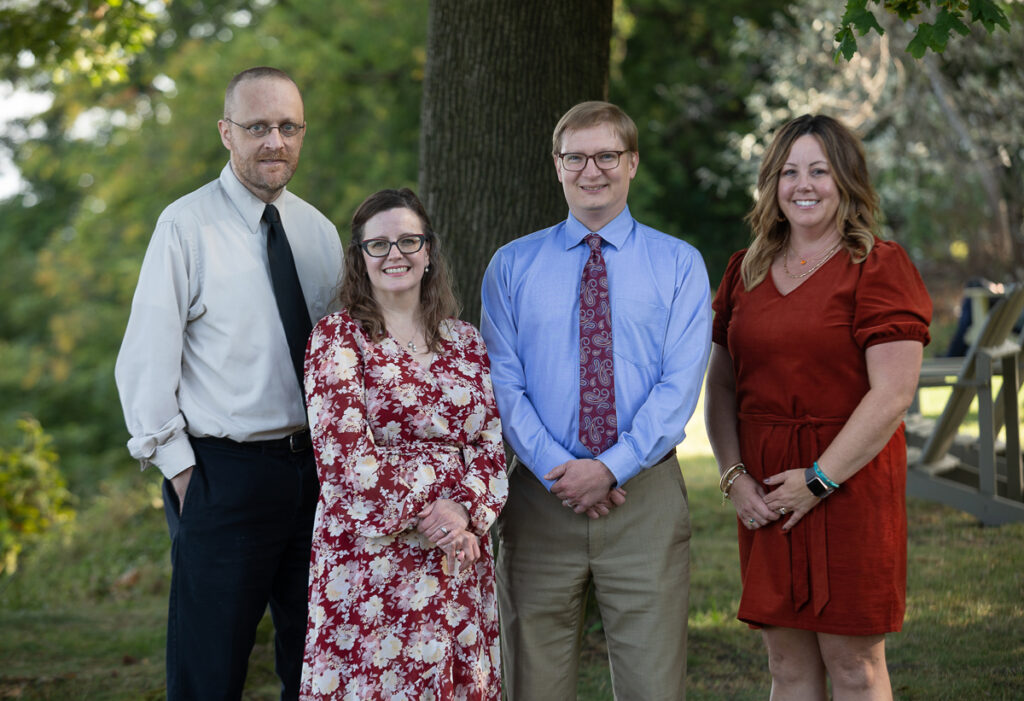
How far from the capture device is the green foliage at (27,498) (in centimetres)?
839

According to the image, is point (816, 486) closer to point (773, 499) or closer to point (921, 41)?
point (773, 499)

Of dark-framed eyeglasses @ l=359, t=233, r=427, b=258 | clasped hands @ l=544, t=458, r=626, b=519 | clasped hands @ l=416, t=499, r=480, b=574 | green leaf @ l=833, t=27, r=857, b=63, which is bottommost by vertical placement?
clasped hands @ l=416, t=499, r=480, b=574

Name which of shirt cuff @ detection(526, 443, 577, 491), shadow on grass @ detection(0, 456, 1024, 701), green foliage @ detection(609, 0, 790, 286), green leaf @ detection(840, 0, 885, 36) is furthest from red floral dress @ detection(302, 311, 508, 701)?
green foliage @ detection(609, 0, 790, 286)

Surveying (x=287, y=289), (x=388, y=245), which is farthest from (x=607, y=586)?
(x=287, y=289)

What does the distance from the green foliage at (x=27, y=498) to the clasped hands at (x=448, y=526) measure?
643cm

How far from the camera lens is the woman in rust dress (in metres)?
2.93

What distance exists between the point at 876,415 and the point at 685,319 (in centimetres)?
62

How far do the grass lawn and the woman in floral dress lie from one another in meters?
1.70

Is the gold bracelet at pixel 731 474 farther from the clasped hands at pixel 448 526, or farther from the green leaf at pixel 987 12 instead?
the green leaf at pixel 987 12

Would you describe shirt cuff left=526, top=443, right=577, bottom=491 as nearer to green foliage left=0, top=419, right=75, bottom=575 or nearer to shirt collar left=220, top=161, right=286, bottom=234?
shirt collar left=220, top=161, right=286, bottom=234

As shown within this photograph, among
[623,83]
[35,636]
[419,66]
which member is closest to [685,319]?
[35,636]

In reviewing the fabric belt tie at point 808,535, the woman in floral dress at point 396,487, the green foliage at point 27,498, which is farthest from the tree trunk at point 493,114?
the green foliage at point 27,498

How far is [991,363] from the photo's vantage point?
6289 mm

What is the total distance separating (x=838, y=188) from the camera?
304cm
